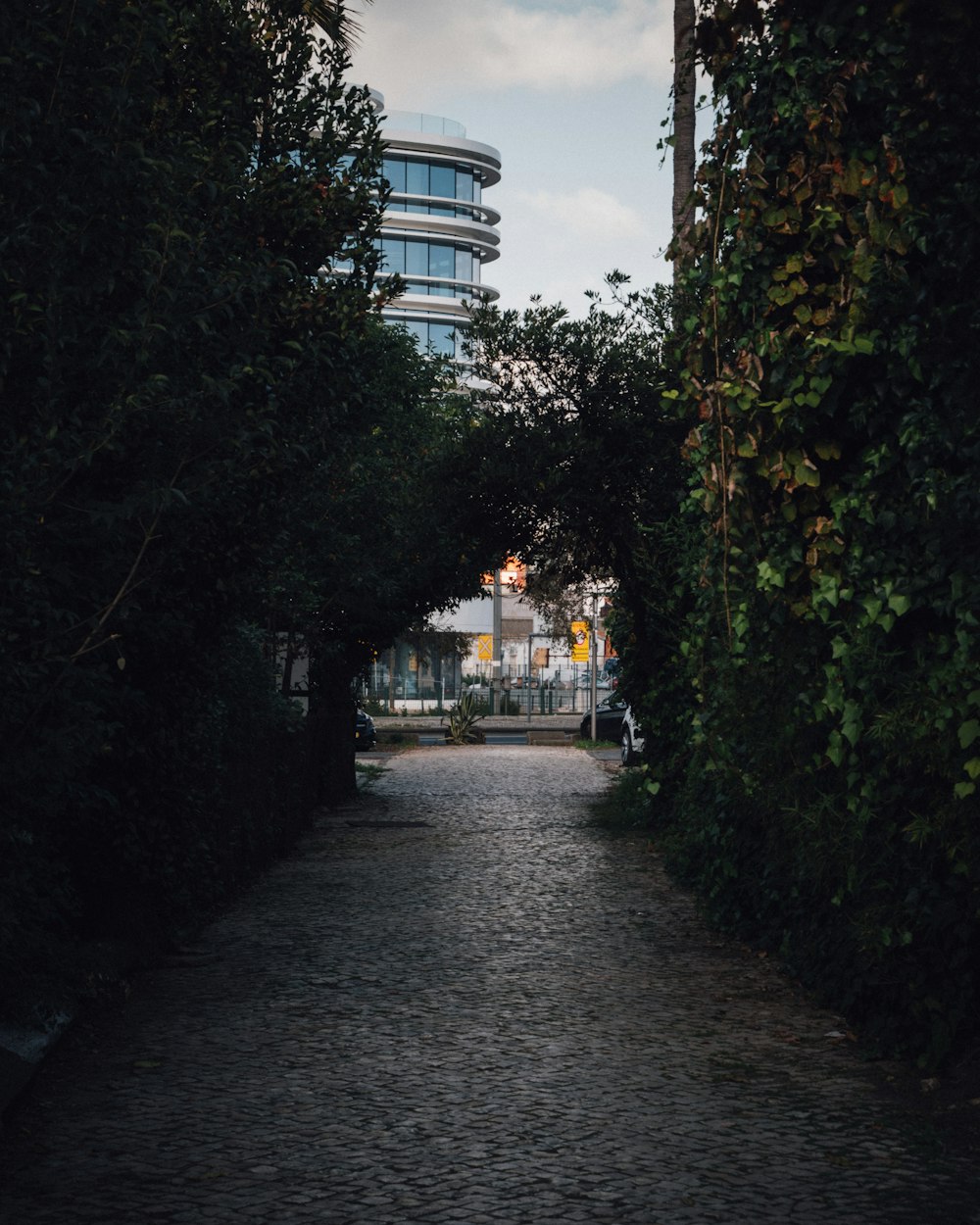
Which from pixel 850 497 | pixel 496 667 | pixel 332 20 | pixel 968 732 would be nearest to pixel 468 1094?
pixel 968 732

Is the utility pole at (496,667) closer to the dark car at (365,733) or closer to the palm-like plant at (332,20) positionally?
the dark car at (365,733)

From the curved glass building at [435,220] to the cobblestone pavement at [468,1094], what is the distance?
9840 centimetres

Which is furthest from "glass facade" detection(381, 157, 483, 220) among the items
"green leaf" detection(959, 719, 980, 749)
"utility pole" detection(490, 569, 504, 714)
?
"green leaf" detection(959, 719, 980, 749)

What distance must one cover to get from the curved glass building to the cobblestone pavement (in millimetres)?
98402

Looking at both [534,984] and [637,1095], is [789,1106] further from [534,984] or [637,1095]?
[534,984]

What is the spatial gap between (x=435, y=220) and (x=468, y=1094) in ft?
346

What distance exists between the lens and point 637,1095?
6.53 meters

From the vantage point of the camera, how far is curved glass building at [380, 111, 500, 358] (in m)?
107

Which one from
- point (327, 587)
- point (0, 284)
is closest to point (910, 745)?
point (0, 284)

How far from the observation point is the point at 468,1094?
6539mm

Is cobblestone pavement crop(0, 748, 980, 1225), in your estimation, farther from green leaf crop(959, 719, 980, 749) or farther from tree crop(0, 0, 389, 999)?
green leaf crop(959, 719, 980, 749)

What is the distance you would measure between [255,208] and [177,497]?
15.1 ft

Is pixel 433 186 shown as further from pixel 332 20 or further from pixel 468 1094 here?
pixel 468 1094

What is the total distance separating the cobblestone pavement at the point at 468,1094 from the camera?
5.15 m
